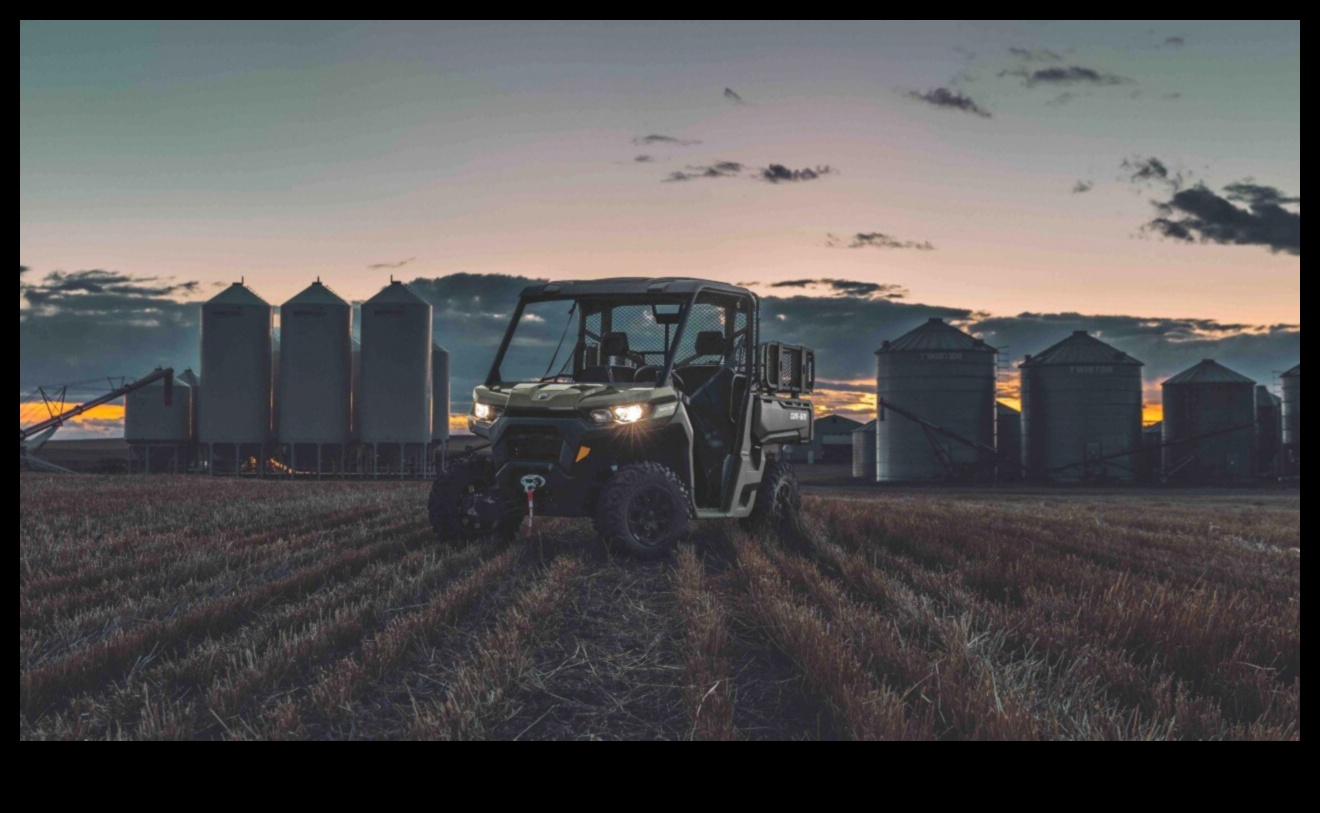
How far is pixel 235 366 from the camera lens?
160 ft

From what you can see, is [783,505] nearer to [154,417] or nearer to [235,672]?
[235,672]

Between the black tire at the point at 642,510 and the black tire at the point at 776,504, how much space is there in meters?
2.28

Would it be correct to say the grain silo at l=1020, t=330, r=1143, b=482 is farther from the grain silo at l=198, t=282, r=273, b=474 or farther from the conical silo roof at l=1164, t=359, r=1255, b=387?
the grain silo at l=198, t=282, r=273, b=474

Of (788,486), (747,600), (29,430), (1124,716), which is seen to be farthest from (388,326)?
(1124,716)

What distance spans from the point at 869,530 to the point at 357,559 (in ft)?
20.8

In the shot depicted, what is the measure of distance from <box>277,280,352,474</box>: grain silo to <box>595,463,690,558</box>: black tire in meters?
41.0

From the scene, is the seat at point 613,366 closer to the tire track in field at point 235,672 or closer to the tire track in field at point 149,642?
the tire track in field at point 149,642

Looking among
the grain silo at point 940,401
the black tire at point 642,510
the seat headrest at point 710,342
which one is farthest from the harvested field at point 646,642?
the grain silo at point 940,401

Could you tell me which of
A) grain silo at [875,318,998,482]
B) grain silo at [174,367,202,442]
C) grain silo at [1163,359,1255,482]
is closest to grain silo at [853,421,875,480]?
grain silo at [875,318,998,482]

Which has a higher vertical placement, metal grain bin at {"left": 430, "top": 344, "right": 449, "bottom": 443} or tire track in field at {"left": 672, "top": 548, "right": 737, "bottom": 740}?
metal grain bin at {"left": 430, "top": 344, "right": 449, "bottom": 443}

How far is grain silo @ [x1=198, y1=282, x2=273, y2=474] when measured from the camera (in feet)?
159

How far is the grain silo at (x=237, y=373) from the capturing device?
48.3 meters

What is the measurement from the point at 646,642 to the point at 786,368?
549 centimetres
